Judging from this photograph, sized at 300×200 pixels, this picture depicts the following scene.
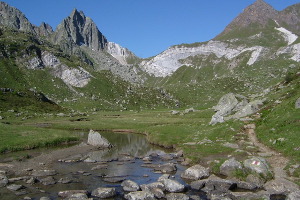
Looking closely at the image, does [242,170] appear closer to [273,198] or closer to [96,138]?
[273,198]

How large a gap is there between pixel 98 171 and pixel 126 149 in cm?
2001

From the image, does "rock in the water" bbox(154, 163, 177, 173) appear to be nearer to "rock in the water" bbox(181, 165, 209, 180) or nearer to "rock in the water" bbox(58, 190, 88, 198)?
"rock in the water" bbox(181, 165, 209, 180)

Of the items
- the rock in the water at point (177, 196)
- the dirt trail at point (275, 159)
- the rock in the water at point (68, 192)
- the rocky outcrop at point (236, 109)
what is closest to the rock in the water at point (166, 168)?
the rock in the water at point (177, 196)

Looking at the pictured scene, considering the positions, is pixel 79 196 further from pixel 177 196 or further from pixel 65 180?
pixel 177 196

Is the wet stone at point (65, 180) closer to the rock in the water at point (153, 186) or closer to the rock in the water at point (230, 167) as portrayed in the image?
the rock in the water at point (153, 186)

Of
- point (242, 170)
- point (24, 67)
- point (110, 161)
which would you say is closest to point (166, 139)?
point (110, 161)

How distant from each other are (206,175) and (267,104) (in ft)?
131

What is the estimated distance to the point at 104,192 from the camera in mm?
29984

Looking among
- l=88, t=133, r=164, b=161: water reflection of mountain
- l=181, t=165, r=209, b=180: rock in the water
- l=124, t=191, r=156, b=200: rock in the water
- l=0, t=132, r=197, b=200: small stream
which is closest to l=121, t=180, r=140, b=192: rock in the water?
l=0, t=132, r=197, b=200: small stream

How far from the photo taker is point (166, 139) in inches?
2596

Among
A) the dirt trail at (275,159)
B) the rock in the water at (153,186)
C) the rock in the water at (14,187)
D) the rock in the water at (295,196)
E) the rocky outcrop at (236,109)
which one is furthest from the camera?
the rocky outcrop at (236,109)

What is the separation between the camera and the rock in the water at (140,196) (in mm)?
28391

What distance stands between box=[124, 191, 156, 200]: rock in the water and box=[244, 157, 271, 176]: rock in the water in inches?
527

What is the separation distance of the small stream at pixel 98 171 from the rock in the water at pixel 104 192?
28.9 inches
